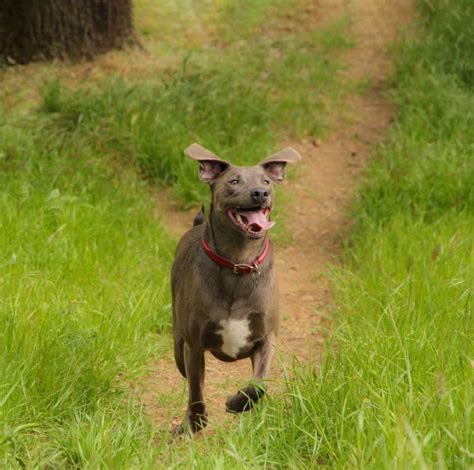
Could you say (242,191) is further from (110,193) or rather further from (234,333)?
(110,193)

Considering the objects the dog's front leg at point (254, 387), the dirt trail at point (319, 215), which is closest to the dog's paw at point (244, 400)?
the dog's front leg at point (254, 387)

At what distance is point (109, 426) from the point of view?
13.1 ft

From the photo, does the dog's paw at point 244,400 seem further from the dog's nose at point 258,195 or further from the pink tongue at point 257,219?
the dog's nose at point 258,195

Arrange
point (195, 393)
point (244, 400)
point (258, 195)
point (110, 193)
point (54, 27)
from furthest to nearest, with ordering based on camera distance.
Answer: point (54, 27) < point (110, 193) < point (195, 393) < point (244, 400) < point (258, 195)

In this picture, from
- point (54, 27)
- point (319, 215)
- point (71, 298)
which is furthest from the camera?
point (54, 27)

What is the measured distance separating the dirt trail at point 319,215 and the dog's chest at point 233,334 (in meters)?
0.21

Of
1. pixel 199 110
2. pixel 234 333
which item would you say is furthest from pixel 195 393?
pixel 199 110

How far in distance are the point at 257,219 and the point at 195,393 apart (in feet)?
3.07

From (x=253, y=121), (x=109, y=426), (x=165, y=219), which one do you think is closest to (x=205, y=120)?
(x=253, y=121)

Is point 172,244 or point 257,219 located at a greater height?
point 257,219

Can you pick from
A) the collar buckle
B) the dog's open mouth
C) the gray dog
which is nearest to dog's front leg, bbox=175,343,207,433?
the gray dog

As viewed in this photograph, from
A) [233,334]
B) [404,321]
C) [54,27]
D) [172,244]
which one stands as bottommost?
[172,244]

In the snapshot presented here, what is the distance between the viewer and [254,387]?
447cm

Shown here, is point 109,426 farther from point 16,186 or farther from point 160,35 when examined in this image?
point 160,35
